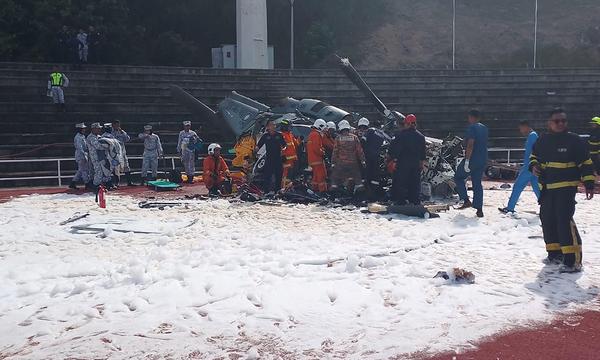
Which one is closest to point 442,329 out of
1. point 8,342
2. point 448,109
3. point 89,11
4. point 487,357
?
point 487,357

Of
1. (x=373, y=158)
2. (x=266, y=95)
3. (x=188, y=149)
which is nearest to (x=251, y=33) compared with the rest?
(x=266, y=95)

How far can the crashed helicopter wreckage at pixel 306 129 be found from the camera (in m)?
11.2

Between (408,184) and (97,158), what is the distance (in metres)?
7.07

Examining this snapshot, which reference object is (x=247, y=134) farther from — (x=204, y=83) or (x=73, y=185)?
(x=204, y=83)

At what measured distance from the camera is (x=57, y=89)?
18766 millimetres

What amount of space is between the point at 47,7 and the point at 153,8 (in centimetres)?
898

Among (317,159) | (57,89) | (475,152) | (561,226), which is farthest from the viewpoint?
(57,89)

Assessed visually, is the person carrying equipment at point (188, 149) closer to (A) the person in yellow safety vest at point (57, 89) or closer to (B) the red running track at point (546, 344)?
(A) the person in yellow safety vest at point (57, 89)

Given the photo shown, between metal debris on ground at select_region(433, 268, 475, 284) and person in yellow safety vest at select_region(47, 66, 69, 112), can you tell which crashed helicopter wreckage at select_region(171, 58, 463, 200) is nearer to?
person in yellow safety vest at select_region(47, 66, 69, 112)

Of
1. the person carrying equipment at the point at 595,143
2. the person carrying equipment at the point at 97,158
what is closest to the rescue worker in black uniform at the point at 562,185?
the person carrying equipment at the point at 595,143

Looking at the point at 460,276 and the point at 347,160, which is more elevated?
the point at 347,160

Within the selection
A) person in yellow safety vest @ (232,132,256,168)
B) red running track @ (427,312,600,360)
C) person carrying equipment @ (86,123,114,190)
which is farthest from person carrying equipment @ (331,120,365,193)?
red running track @ (427,312,600,360)

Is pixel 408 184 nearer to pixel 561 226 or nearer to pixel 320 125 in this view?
pixel 320 125

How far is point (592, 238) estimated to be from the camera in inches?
298
